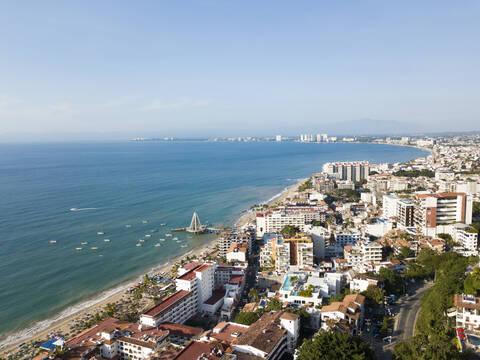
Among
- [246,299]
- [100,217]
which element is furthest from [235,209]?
[246,299]

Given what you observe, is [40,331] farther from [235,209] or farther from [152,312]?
[235,209]

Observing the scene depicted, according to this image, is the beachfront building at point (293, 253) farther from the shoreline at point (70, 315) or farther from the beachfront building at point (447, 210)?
the beachfront building at point (447, 210)

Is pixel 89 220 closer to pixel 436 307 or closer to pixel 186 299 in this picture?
pixel 186 299

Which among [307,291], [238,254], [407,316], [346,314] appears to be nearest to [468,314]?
[407,316]

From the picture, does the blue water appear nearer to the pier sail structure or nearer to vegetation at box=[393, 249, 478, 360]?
the pier sail structure

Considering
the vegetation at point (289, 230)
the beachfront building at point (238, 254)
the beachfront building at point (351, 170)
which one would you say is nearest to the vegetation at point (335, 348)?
the beachfront building at point (238, 254)

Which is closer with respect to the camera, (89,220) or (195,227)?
(195,227)
